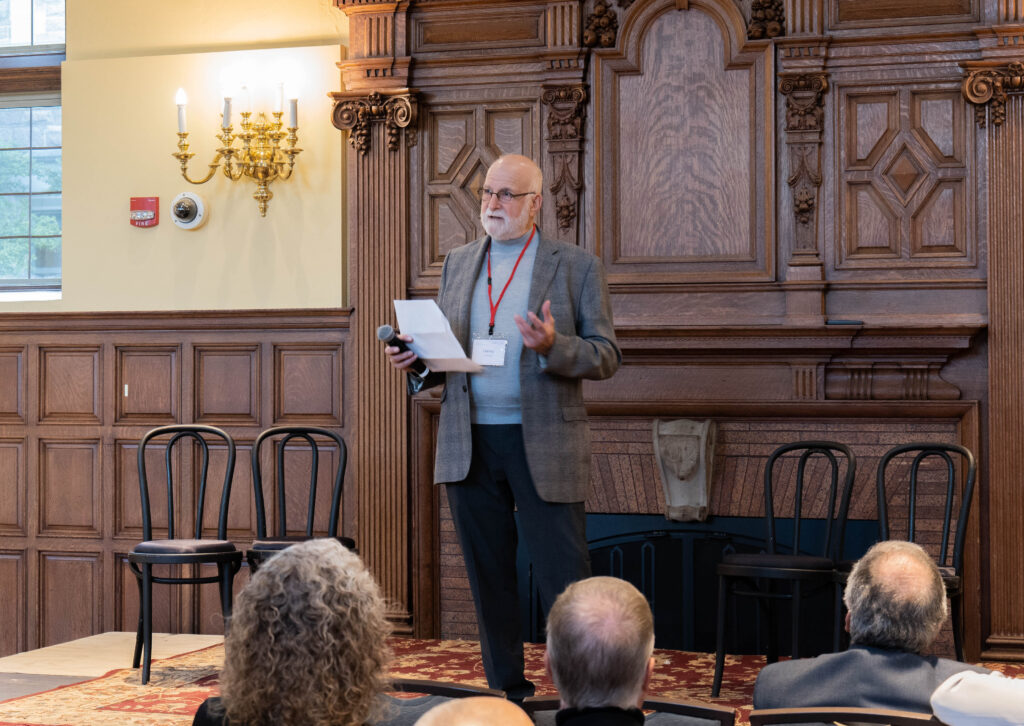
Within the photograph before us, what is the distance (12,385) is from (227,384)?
1.14 meters

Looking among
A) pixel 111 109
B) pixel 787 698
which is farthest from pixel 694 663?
pixel 111 109

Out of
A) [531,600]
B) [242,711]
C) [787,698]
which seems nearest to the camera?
[242,711]

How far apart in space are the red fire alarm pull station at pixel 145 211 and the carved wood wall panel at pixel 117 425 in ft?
1.46

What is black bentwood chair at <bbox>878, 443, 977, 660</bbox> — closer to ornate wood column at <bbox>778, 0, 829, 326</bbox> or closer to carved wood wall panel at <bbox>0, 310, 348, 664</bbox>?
ornate wood column at <bbox>778, 0, 829, 326</bbox>

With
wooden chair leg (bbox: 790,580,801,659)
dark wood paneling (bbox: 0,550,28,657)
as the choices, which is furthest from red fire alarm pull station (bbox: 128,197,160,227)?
wooden chair leg (bbox: 790,580,801,659)

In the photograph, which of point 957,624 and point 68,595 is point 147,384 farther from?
point 957,624

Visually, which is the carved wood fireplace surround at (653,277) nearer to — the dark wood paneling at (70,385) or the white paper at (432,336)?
the dark wood paneling at (70,385)

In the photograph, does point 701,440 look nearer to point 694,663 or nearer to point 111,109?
point 694,663

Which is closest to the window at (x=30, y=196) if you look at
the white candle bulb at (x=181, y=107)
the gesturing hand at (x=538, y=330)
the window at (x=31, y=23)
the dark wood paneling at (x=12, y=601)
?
the window at (x=31, y=23)

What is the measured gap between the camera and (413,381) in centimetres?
340

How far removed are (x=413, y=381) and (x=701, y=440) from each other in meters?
1.86

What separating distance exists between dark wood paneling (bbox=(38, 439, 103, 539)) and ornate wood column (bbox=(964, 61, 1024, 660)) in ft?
13.0

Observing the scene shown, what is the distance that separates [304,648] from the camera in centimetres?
158

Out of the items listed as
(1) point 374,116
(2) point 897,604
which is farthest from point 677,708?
(1) point 374,116
